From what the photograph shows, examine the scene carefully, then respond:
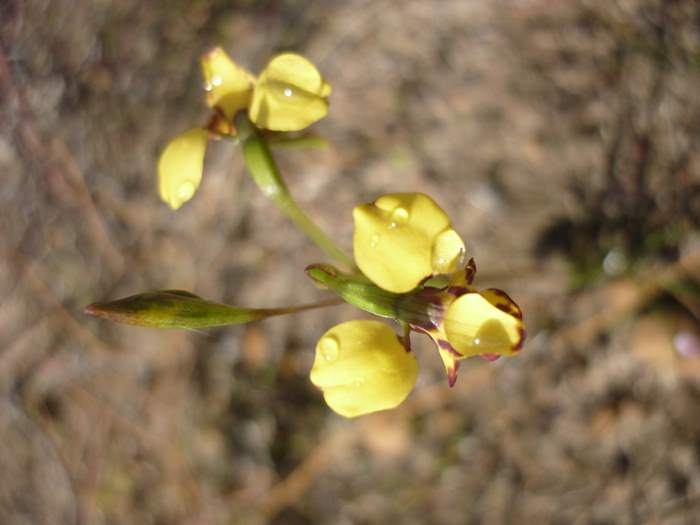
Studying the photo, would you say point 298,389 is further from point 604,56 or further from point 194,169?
point 604,56

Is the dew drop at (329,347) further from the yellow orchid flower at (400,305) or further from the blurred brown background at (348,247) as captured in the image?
the blurred brown background at (348,247)

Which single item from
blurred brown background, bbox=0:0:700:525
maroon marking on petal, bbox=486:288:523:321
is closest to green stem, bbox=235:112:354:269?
maroon marking on petal, bbox=486:288:523:321

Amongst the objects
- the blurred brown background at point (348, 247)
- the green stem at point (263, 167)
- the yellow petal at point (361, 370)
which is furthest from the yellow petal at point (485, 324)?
the blurred brown background at point (348, 247)

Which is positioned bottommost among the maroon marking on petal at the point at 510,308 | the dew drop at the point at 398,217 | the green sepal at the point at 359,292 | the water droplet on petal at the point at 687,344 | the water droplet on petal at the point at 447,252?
the water droplet on petal at the point at 687,344

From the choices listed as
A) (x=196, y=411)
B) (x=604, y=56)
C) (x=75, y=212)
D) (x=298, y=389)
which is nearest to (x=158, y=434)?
(x=196, y=411)

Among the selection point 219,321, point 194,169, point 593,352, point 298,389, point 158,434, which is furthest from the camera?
point 158,434

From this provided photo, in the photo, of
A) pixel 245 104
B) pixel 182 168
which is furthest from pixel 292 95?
pixel 182 168
